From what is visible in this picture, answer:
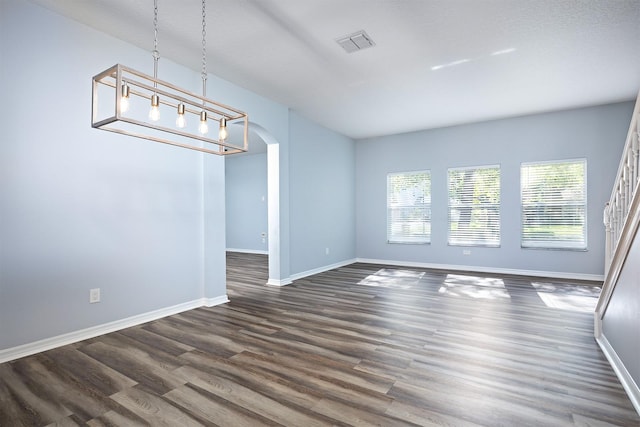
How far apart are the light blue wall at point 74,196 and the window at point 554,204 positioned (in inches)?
218

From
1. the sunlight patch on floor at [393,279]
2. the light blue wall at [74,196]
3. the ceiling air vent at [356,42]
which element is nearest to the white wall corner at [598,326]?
the sunlight patch on floor at [393,279]

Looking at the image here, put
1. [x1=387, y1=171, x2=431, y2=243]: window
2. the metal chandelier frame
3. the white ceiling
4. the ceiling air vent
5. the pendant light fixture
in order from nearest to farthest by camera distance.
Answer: the pendant light fixture
the metal chandelier frame
the white ceiling
the ceiling air vent
[x1=387, y1=171, x2=431, y2=243]: window

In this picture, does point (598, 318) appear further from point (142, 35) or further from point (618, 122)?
point (142, 35)

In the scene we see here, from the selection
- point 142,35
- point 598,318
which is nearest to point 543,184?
point 598,318

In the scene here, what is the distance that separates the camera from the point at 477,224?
20.6ft

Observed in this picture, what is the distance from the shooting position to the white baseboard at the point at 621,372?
1900 mm

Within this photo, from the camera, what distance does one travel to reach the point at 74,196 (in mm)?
2924

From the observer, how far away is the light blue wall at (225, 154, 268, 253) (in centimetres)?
916

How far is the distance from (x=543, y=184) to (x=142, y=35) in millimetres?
6256

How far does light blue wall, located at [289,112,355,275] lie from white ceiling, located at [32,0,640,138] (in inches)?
39.7

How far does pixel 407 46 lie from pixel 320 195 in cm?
337

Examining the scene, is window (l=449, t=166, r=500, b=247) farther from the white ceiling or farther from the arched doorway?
the arched doorway

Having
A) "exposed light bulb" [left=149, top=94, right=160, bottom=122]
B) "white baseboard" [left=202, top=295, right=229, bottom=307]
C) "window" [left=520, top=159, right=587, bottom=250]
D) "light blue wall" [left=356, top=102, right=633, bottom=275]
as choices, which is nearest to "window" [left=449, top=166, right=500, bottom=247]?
"light blue wall" [left=356, top=102, right=633, bottom=275]

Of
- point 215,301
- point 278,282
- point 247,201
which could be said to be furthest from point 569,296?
point 247,201
